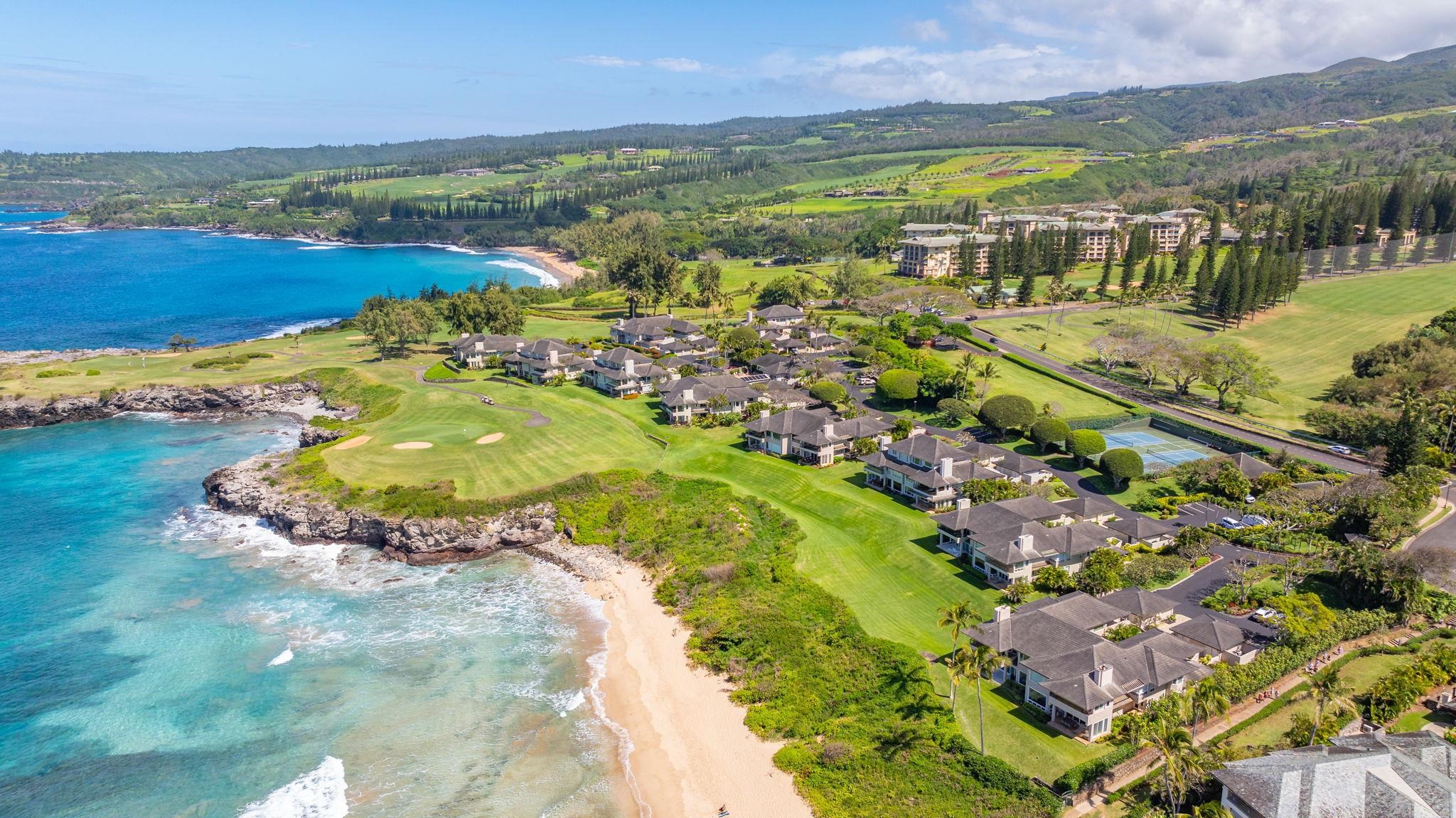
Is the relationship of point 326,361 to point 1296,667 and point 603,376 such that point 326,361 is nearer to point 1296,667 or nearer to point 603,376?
point 603,376

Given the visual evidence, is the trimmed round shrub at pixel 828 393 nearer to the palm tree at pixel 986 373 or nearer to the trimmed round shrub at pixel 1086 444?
the palm tree at pixel 986 373

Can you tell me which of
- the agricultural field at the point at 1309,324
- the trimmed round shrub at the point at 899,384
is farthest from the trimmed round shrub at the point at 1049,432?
the agricultural field at the point at 1309,324

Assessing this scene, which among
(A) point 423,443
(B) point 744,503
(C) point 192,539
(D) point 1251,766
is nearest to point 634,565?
(B) point 744,503

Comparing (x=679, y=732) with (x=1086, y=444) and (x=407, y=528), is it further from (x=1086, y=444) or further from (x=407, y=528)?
(x=1086, y=444)

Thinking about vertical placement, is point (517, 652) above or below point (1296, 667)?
below

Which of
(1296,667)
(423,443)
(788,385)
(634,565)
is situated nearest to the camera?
(1296,667)

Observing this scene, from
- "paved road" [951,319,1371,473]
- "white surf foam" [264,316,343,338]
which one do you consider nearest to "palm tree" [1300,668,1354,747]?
"paved road" [951,319,1371,473]
